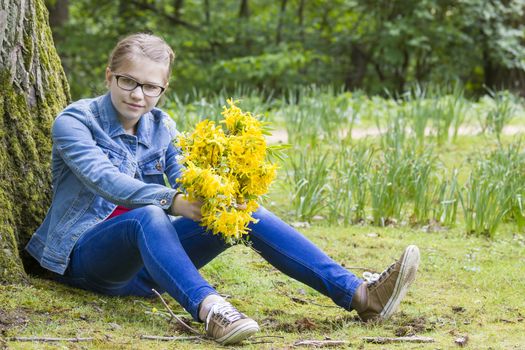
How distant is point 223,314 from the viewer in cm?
255

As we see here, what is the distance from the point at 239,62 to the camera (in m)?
11.2

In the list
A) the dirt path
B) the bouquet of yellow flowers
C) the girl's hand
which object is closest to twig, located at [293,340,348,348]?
the bouquet of yellow flowers

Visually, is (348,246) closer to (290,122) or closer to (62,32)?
(290,122)

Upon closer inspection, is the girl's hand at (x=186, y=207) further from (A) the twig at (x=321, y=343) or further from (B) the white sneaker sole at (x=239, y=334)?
(A) the twig at (x=321, y=343)

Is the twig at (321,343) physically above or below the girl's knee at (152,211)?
below

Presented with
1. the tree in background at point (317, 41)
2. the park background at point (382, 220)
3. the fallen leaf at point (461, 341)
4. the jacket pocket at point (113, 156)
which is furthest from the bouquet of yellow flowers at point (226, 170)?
the tree in background at point (317, 41)

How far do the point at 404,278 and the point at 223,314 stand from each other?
0.71 m

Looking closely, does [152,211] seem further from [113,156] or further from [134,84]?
[134,84]

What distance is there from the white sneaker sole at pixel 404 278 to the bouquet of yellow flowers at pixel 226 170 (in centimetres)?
58

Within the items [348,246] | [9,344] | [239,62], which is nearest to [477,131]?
[348,246]

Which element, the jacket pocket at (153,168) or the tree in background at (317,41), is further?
the tree in background at (317,41)

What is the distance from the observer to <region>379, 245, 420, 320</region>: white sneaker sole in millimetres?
2863

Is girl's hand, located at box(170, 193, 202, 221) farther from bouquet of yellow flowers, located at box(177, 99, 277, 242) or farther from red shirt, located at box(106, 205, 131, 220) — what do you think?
red shirt, located at box(106, 205, 131, 220)

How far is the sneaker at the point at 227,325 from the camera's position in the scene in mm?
2516
